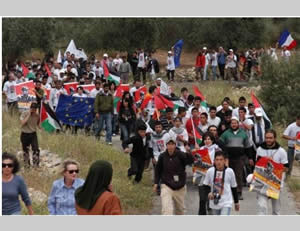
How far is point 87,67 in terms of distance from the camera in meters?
25.4

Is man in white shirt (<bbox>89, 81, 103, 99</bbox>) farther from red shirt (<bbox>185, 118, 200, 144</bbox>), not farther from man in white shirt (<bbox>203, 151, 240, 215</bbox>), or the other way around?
man in white shirt (<bbox>203, 151, 240, 215</bbox>)

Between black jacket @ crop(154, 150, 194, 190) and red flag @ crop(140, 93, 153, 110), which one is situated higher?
red flag @ crop(140, 93, 153, 110)

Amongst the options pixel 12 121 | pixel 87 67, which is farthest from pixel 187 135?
pixel 87 67

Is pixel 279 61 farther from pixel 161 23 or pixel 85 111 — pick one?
pixel 161 23

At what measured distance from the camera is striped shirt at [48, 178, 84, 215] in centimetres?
766

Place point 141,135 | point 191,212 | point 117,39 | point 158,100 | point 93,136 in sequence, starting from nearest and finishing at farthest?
point 191,212 → point 141,135 → point 158,100 → point 93,136 → point 117,39

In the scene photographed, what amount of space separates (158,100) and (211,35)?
2164 centimetres

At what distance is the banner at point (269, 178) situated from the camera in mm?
10078

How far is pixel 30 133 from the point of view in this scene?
13.7 m

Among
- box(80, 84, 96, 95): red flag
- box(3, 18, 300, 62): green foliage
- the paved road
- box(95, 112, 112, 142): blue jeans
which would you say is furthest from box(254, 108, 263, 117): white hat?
box(3, 18, 300, 62): green foliage

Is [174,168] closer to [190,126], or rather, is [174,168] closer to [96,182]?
[190,126]

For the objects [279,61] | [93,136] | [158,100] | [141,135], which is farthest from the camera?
[279,61]

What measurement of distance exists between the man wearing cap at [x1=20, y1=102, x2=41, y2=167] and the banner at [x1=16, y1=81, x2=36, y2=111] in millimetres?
5384

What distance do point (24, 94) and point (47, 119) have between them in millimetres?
2514
